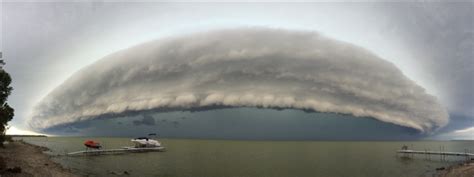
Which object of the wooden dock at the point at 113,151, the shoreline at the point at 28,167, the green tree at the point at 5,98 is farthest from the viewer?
the wooden dock at the point at 113,151

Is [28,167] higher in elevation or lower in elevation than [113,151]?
higher

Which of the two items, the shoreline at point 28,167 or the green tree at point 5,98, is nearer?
the shoreline at point 28,167

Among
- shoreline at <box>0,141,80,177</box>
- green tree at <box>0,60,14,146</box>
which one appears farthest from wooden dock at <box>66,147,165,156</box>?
green tree at <box>0,60,14,146</box>

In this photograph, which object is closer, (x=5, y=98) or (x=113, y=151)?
(x=5, y=98)

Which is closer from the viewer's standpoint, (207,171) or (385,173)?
(207,171)

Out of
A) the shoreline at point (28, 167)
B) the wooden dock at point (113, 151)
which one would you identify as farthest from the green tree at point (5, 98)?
the wooden dock at point (113, 151)

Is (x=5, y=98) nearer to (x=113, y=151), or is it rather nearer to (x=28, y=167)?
(x=28, y=167)

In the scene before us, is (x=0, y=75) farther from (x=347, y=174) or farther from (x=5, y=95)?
(x=347, y=174)

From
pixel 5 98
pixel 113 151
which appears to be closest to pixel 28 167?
pixel 5 98

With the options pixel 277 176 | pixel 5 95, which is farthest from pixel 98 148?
pixel 277 176

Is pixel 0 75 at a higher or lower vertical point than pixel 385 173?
higher

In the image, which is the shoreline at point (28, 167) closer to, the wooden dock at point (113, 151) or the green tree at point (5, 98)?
the green tree at point (5, 98)
